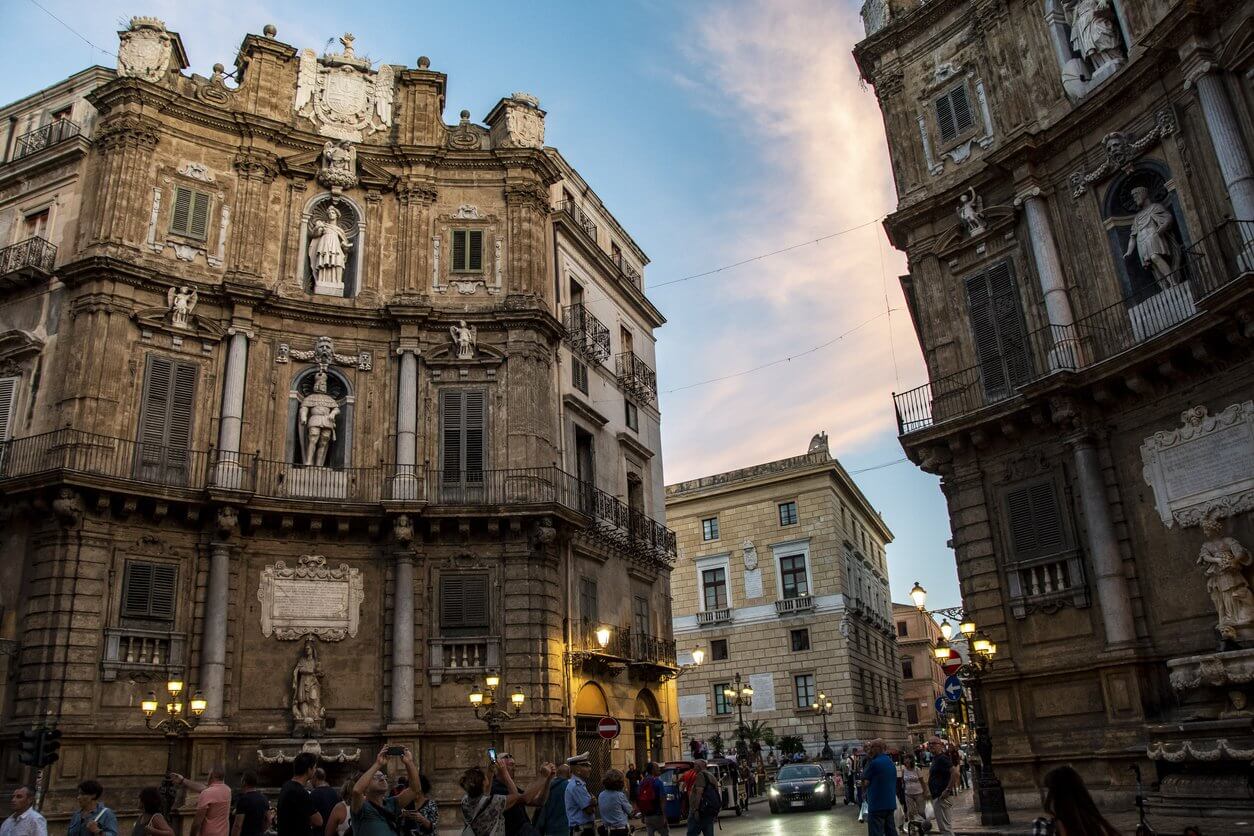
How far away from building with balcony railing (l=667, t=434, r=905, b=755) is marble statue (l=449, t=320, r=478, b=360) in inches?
1056

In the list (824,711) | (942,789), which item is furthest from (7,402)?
(824,711)

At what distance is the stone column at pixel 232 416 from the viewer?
73.3ft

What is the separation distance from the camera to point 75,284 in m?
22.5

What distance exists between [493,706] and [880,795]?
35.4ft

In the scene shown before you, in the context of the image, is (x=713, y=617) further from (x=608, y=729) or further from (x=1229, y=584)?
(x=1229, y=584)

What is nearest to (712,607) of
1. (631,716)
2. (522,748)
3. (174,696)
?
(631,716)

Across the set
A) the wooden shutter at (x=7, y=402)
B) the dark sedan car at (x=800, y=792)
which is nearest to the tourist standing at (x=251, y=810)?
the wooden shutter at (x=7, y=402)

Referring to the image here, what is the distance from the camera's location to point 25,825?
9.74 meters

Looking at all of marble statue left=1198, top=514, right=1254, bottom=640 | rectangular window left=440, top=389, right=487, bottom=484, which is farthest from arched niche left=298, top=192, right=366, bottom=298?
marble statue left=1198, top=514, right=1254, bottom=640

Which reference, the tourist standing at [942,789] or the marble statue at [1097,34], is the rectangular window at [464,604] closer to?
the tourist standing at [942,789]

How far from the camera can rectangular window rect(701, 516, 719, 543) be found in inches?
2015

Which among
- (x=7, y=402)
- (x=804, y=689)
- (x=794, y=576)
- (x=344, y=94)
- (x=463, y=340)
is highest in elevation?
(x=344, y=94)

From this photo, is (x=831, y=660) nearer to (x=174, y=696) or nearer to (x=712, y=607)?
(x=712, y=607)

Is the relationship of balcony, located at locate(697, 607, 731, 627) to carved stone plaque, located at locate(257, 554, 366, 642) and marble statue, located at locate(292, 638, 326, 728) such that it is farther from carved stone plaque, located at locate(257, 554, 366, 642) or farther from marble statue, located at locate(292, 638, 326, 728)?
marble statue, located at locate(292, 638, 326, 728)
